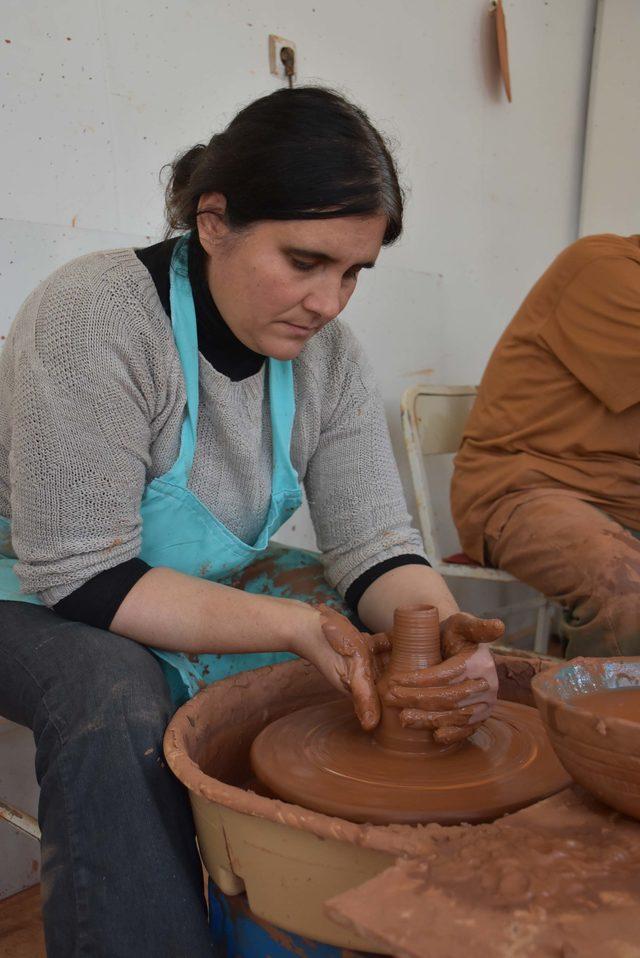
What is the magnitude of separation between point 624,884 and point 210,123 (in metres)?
2.15

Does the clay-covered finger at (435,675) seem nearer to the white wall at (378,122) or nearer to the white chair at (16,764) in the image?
the white chair at (16,764)

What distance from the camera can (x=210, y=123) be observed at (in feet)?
7.63

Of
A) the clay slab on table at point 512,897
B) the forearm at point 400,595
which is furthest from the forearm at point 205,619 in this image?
the clay slab on table at point 512,897

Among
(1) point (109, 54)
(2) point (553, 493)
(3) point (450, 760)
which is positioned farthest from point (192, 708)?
(1) point (109, 54)

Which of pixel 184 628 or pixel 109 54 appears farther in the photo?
pixel 109 54

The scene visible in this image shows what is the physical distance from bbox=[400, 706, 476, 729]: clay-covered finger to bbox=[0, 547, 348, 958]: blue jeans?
1.04 feet

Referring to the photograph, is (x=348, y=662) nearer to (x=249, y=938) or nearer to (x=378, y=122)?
(x=249, y=938)

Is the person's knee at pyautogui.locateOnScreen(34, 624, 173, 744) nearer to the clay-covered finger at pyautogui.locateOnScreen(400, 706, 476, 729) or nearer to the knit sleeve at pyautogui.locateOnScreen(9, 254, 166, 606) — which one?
the knit sleeve at pyautogui.locateOnScreen(9, 254, 166, 606)

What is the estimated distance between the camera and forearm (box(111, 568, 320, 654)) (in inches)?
49.8

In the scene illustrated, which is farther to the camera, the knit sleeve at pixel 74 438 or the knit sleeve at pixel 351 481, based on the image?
the knit sleeve at pixel 351 481

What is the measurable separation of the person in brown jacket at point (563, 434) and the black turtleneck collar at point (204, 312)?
920mm

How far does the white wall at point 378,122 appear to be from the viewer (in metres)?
1.93

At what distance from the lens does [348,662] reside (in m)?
1.22

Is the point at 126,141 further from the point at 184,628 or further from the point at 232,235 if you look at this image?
the point at 184,628
